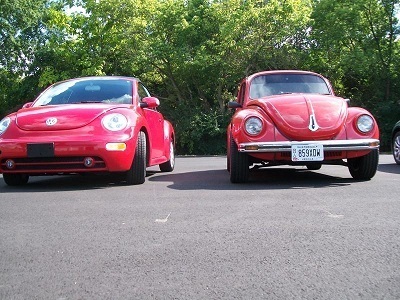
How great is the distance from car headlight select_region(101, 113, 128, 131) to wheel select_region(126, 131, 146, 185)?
301 millimetres

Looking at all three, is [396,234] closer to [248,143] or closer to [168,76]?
[248,143]

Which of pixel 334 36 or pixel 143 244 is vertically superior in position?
pixel 334 36

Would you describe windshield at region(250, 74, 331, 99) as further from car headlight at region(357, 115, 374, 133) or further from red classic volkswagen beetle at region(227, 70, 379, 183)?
car headlight at region(357, 115, 374, 133)

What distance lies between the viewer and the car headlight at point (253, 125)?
5691 mm

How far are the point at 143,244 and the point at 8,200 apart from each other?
239 centimetres

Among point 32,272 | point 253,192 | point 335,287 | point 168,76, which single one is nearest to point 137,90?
point 253,192

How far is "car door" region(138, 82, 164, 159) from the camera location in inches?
263

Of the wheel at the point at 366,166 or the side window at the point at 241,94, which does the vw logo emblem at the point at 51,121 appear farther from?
the wheel at the point at 366,166

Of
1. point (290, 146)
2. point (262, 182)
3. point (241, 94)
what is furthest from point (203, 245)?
point (241, 94)

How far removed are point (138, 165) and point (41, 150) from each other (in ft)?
3.66

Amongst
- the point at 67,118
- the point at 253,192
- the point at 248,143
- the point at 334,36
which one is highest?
the point at 334,36

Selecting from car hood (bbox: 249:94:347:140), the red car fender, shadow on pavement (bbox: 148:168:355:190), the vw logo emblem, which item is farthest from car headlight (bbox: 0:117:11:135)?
car hood (bbox: 249:94:347:140)

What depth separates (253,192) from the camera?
200 inches

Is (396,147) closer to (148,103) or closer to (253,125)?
(253,125)
